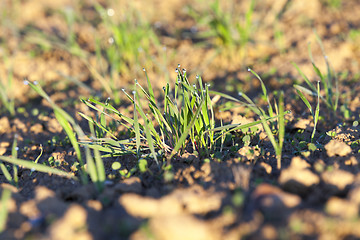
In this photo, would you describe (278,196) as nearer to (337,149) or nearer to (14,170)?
(337,149)

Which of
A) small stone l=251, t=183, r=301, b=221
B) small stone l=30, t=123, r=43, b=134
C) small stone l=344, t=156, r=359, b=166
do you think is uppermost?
small stone l=251, t=183, r=301, b=221

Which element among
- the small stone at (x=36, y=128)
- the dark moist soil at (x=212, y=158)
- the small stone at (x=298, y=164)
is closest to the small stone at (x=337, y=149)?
the dark moist soil at (x=212, y=158)

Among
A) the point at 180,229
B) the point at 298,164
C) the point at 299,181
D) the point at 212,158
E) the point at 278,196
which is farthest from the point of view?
the point at 212,158

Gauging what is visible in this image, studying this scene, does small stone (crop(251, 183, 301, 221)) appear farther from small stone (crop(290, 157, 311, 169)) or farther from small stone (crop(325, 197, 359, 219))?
small stone (crop(290, 157, 311, 169))

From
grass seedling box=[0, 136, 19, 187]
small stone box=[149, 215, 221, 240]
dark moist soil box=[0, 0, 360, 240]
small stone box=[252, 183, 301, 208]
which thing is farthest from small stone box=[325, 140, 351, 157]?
grass seedling box=[0, 136, 19, 187]

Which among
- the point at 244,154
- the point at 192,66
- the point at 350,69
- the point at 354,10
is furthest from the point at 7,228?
the point at 354,10

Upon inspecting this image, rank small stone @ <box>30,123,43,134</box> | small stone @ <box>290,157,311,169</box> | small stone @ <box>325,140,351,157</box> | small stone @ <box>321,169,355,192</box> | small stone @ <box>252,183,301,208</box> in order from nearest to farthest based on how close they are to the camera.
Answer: small stone @ <box>252,183,301,208</box>, small stone @ <box>321,169,355,192</box>, small stone @ <box>290,157,311,169</box>, small stone @ <box>325,140,351,157</box>, small stone @ <box>30,123,43,134</box>

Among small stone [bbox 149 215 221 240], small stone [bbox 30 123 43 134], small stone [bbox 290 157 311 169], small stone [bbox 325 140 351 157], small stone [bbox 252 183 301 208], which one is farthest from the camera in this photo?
small stone [bbox 30 123 43 134]

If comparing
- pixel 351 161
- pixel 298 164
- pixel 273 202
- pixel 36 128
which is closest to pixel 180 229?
pixel 273 202

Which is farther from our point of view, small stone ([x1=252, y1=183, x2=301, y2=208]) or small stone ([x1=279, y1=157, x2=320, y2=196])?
small stone ([x1=279, y1=157, x2=320, y2=196])
